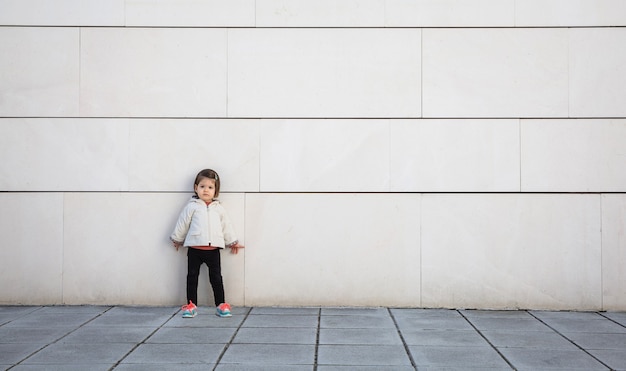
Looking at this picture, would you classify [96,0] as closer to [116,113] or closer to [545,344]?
[116,113]

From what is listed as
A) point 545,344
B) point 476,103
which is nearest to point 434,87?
point 476,103

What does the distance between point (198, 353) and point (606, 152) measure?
462 cm

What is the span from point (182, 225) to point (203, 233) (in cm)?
26

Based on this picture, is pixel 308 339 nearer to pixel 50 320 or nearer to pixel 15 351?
pixel 15 351

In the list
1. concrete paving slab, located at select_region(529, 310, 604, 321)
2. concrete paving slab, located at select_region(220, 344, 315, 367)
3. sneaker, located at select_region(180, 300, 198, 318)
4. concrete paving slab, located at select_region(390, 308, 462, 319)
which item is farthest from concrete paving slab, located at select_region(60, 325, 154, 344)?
concrete paving slab, located at select_region(529, 310, 604, 321)

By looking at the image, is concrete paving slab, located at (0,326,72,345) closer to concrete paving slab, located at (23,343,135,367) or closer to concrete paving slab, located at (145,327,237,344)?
concrete paving slab, located at (23,343,135,367)

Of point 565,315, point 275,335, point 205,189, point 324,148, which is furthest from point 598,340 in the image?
point 205,189

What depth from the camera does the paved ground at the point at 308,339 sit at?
427cm

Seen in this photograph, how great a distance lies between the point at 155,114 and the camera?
20.8 feet

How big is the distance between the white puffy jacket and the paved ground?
75 cm

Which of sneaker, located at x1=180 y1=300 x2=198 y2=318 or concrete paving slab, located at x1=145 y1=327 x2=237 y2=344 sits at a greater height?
sneaker, located at x1=180 y1=300 x2=198 y2=318

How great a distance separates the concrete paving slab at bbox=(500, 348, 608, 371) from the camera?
4.19 metres

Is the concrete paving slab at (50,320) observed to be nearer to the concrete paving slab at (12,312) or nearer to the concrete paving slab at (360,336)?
the concrete paving slab at (12,312)

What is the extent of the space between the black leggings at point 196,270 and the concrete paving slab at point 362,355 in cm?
173
